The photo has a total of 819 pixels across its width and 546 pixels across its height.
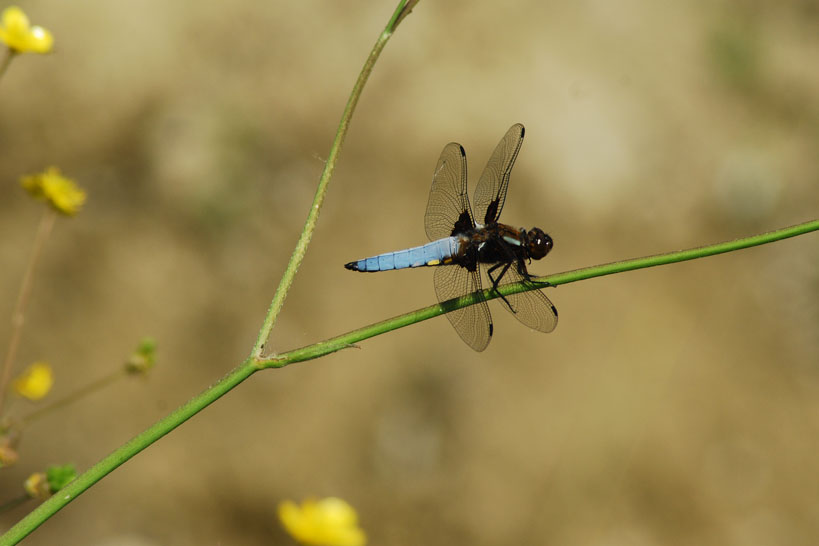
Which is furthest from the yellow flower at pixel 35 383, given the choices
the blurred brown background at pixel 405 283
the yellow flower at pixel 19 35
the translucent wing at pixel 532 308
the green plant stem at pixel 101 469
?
the blurred brown background at pixel 405 283

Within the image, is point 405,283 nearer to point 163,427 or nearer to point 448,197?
point 448,197

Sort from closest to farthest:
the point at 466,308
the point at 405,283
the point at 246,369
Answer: the point at 246,369 → the point at 466,308 → the point at 405,283

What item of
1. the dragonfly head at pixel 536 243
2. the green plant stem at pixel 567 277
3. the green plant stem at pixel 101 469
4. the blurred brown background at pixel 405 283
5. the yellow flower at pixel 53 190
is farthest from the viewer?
the blurred brown background at pixel 405 283

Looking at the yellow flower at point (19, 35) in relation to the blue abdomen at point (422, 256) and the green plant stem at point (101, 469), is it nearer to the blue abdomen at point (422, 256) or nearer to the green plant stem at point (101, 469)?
the green plant stem at point (101, 469)

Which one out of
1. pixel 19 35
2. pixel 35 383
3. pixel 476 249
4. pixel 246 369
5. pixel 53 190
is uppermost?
pixel 476 249

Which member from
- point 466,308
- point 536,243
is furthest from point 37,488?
point 536,243

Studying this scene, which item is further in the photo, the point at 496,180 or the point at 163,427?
the point at 496,180
